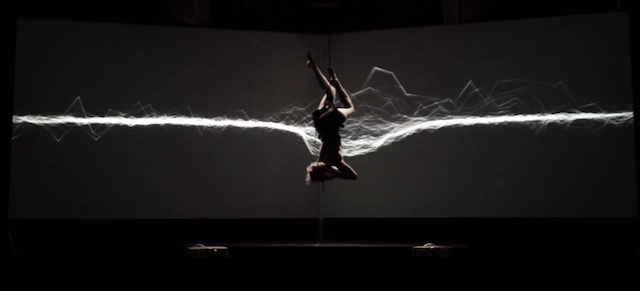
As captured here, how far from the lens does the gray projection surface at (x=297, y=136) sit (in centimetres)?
557

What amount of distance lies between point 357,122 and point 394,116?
0.34m

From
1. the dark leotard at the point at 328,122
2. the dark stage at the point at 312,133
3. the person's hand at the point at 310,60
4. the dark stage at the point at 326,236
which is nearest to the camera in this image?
the person's hand at the point at 310,60

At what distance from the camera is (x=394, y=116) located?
6.06 metres

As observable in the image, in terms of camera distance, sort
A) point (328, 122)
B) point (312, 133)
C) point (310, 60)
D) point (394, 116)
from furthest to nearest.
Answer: point (312, 133), point (394, 116), point (328, 122), point (310, 60)

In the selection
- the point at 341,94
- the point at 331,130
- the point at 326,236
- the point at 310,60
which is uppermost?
the point at 310,60

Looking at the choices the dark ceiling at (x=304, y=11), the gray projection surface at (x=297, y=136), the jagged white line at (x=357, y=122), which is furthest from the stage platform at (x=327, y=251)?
the dark ceiling at (x=304, y=11)

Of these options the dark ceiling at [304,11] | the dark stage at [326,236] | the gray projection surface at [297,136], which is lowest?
the dark stage at [326,236]

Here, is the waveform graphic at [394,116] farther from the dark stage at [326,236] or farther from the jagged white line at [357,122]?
the dark stage at [326,236]

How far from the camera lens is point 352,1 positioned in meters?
6.23

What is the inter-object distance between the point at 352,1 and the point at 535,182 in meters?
2.25

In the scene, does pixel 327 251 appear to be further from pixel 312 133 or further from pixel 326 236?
pixel 312 133

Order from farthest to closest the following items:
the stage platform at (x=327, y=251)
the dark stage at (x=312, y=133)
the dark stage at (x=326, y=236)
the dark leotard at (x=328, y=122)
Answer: the dark stage at (x=312, y=133) < the dark stage at (x=326, y=236) < the dark leotard at (x=328, y=122) < the stage platform at (x=327, y=251)

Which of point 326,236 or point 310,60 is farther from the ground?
point 310,60

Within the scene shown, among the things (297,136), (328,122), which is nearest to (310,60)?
(328,122)
